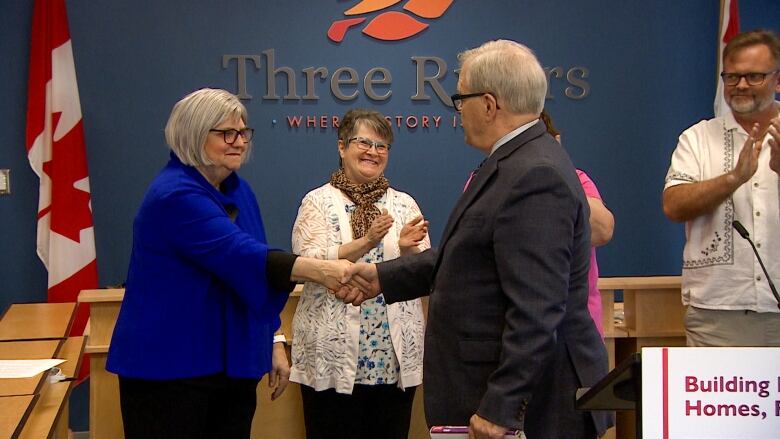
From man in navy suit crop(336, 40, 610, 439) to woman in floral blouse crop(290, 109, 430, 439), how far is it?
938 mm

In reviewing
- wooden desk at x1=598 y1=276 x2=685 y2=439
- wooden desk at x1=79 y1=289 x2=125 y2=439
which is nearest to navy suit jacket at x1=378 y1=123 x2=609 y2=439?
wooden desk at x1=598 y1=276 x2=685 y2=439

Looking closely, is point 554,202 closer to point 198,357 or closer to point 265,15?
point 198,357

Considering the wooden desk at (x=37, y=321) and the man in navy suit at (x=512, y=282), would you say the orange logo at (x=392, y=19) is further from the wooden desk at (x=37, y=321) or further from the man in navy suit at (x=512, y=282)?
the man in navy suit at (x=512, y=282)

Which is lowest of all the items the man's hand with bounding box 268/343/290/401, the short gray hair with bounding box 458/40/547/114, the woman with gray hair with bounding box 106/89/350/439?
the man's hand with bounding box 268/343/290/401

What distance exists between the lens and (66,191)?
4.54 meters

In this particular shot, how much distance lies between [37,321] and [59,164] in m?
1.03

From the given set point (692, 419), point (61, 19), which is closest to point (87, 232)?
point (61, 19)

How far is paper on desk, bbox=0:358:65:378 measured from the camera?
265 centimetres

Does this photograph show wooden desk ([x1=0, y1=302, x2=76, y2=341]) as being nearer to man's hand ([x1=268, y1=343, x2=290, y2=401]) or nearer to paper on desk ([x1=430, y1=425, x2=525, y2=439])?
man's hand ([x1=268, y1=343, x2=290, y2=401])

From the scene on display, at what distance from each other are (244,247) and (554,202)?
94cm

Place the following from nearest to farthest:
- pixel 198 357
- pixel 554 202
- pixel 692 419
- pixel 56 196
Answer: pixel 692 419 < pixel 554 202 < pixel 198 357 < pixel 56 196

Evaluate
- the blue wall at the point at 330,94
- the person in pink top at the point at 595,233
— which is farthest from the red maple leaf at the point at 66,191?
the person in pink top at the point at 595,233

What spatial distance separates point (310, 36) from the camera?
489 cm

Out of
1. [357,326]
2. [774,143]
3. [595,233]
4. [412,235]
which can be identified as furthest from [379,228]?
[774,143]
